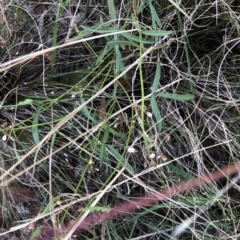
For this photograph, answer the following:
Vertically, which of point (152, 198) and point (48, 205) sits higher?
point (48, 205)

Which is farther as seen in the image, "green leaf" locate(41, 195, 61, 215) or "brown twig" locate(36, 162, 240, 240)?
"brown twig" locate(36, 162, 240, 240)

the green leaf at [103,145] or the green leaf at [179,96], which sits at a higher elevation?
the green leaf at [179,96]

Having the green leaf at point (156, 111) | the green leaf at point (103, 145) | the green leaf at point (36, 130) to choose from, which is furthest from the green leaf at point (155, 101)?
the green leaf at point (36, 130)

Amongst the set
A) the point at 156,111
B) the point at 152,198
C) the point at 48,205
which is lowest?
the point at 152,198

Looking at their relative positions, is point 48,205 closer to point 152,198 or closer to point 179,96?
point 152,198

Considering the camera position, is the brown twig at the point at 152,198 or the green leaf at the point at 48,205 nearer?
the green leaf at the point at 48,205

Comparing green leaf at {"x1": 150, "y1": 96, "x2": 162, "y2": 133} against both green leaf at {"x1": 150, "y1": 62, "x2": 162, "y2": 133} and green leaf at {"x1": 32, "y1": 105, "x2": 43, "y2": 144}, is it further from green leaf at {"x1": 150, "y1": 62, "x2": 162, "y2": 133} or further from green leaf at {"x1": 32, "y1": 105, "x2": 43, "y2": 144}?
green leaf at {"x1": 32, "y1": 105, "x2": 43, "y2": 144}

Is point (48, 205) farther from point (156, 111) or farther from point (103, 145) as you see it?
point (156, 111)

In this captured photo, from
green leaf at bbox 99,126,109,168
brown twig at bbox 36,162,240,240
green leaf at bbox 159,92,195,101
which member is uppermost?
green leaf at bbox 159,92,195,101

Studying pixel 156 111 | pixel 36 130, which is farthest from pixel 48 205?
pixel 156 111

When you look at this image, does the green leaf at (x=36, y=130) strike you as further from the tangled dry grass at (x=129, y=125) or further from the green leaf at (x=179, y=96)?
the green leaf at (x=179, y=96)

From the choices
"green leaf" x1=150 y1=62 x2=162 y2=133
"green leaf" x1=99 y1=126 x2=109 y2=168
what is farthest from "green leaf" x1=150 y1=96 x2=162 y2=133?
"green leaf" x1=99 y1=126 x2=109 y2=168

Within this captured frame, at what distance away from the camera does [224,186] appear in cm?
98

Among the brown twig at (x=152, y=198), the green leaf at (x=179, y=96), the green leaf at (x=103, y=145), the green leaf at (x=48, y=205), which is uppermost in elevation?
the green leaf at (x=179, y=96)
